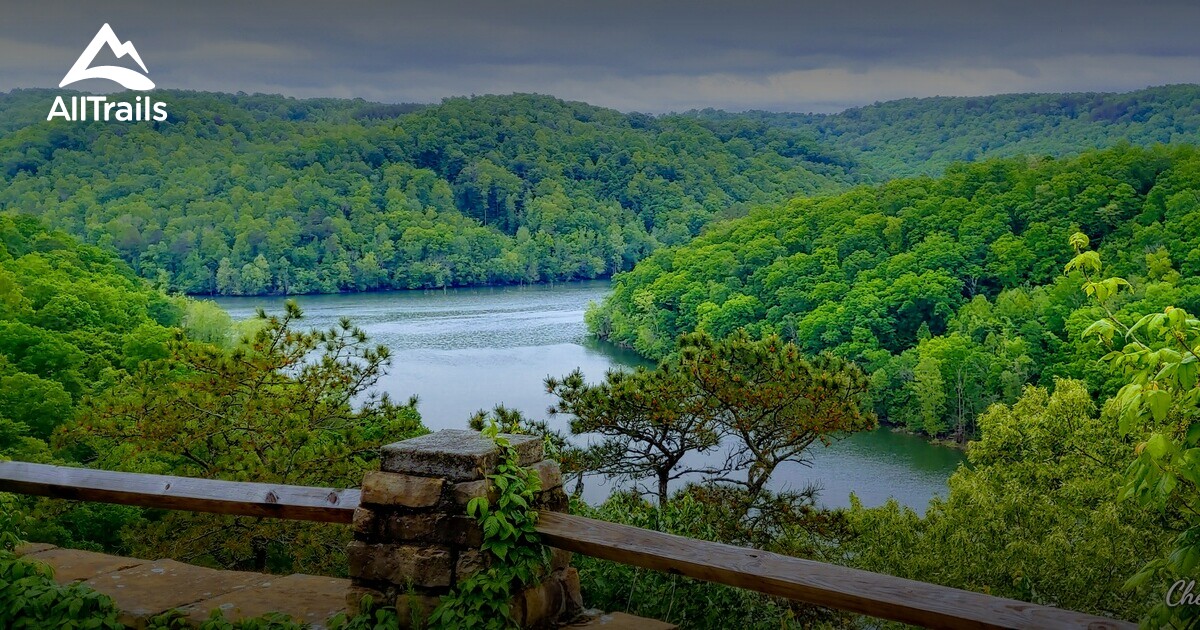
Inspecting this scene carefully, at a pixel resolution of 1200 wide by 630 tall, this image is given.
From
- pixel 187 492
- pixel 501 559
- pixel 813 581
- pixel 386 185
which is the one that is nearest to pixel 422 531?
pixel 501 559

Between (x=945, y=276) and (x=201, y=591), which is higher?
(x=201, y=591)

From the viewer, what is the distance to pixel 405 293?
59906 millimetres

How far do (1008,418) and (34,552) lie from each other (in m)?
18.7

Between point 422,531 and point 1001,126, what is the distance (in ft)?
263

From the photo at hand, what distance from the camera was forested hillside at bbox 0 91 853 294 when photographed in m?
54.4

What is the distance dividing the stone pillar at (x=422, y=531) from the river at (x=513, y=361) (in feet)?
33.7

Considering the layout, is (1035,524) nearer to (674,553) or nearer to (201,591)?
(674,553)

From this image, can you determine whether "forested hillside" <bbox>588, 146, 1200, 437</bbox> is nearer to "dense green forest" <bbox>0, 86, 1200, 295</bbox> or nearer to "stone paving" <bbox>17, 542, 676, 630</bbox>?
"dense green forest" <bbox>0, 86, 1200, 295</bbox>

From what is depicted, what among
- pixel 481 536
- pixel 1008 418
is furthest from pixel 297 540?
pixel 1008 418

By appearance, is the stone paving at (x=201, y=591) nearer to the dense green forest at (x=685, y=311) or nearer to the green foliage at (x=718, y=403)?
the dense green forest at (x=685, y=311)

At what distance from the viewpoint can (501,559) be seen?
8.41 feet

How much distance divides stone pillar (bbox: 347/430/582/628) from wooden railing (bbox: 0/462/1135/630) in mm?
148

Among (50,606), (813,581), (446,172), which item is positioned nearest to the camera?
(813,581)

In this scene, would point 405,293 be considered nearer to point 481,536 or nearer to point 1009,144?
point 1009,144
